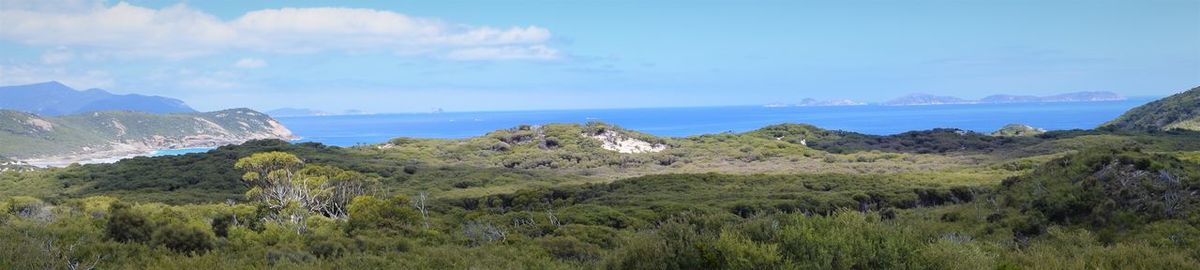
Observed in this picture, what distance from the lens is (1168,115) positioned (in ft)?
346

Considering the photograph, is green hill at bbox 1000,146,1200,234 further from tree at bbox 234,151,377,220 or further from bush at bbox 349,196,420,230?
tree at bbox 234,151,377,220

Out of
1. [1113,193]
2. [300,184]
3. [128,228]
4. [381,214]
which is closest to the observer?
[128,228]

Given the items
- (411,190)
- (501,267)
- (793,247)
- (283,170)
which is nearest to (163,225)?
(501,267)

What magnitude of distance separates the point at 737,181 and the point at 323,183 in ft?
75.3

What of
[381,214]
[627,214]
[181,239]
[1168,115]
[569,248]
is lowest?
[1168,115]

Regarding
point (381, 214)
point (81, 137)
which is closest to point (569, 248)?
point (381, 214)

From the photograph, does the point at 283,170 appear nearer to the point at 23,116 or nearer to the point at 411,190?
the point at 411,190

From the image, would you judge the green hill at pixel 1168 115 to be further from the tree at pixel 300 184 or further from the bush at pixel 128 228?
the bush at pixel 128 228

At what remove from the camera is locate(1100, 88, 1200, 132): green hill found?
97.1 metres

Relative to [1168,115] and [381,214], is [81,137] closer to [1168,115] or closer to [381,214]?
[381,214]

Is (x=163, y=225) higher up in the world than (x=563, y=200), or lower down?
higher up

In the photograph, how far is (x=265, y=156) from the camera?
3481 centimetres

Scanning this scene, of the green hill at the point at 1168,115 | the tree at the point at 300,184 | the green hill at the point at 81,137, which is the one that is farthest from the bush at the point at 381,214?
the green hill at the point at 81,137

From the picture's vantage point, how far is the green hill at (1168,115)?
97.1 metres
